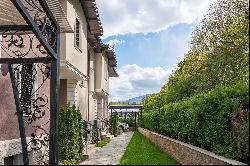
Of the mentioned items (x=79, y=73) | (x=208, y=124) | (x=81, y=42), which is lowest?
(x=208, y=124)

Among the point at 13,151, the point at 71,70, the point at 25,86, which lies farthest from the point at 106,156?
the point at 71,70

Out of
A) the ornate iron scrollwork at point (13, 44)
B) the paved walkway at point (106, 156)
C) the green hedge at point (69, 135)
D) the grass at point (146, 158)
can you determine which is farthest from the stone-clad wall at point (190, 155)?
the ornate iron scrollwork at point (13, 44)

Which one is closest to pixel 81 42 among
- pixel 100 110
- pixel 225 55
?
pixel 225 55

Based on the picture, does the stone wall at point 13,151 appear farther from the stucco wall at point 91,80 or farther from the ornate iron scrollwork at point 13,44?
the stucco wall at point 91,80

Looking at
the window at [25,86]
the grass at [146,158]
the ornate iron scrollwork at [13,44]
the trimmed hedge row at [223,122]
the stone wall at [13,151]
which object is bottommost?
the grass at [146,158]

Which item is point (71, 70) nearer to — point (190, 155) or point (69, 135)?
point (69, 135)

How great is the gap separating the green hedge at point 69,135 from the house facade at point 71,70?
111cm

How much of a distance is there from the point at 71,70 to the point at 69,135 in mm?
4305

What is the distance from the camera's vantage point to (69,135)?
1223cm

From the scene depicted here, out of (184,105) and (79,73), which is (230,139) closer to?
(184,105)

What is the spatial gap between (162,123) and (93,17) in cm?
621

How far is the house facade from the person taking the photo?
1222 centimetres

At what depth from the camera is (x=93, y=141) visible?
2281cm

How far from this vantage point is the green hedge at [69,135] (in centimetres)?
1173
